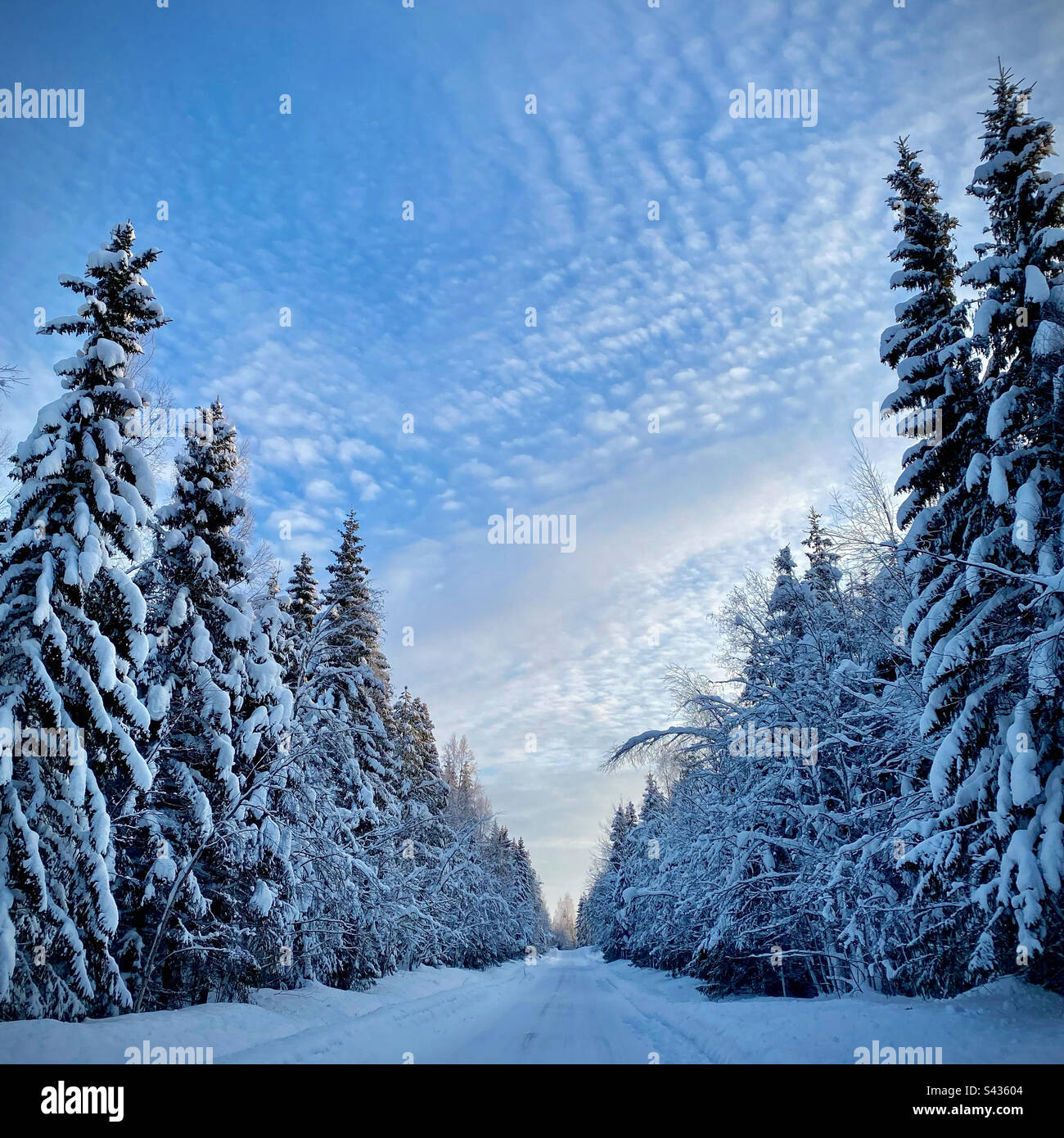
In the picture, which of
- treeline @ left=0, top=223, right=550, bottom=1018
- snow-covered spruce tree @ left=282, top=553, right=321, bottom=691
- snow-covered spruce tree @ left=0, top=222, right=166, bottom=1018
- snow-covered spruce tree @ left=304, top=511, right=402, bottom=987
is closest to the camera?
snow-covered spruce tree @ left=0, top=222, right=166, bottom=1018

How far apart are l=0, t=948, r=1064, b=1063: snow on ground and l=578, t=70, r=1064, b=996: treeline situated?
1185 millimetres

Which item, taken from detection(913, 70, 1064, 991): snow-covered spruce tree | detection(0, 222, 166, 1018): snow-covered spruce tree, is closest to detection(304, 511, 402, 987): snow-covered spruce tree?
detection(0, 222, 166, 1018): snow-covered spruce tree

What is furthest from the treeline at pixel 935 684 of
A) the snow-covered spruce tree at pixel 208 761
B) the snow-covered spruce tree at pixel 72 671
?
the snow-covered spruce tree at pixel 72 671

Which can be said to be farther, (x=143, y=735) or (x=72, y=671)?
(x=143, y=735)

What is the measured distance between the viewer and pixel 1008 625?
10.5 m

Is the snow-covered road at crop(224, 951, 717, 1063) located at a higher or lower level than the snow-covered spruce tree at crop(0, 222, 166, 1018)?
lower

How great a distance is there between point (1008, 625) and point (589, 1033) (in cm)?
1033

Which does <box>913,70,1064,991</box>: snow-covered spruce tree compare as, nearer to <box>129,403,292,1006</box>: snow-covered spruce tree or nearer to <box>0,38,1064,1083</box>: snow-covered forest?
<box>0,38,1064,1083</box>: snow-covered forest

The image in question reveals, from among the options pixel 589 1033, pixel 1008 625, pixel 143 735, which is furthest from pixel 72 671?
pixel 1008 625

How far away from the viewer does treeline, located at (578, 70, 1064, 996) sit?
962cm

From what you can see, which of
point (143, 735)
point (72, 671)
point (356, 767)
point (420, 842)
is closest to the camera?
point (72, 671)

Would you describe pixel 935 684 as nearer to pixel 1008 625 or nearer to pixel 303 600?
pixel 1008 625
